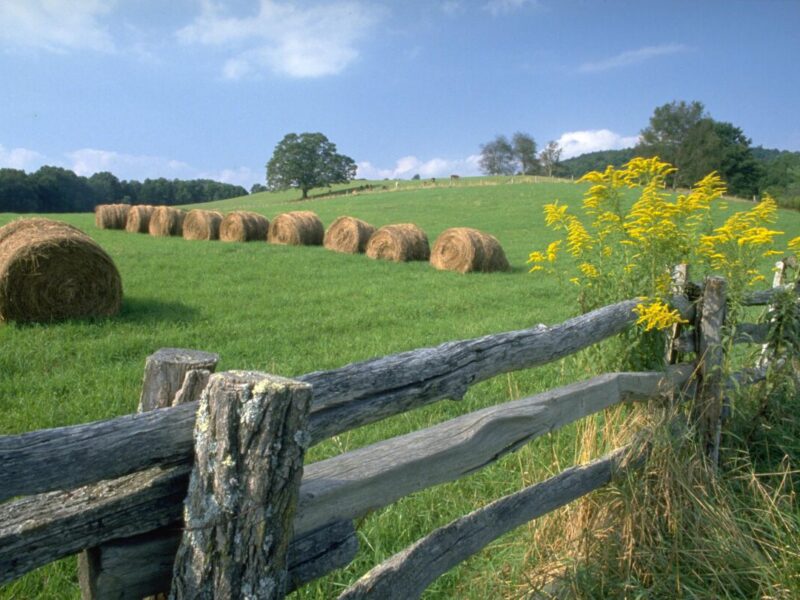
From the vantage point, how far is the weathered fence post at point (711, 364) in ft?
13.4

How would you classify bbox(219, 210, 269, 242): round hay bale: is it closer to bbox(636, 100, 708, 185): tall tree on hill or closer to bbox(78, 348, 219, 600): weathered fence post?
bbox(78, 348, 219, 600): weathered fence post

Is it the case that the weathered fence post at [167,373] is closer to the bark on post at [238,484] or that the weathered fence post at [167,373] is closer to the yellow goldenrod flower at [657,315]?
the bark on post at [238,484]

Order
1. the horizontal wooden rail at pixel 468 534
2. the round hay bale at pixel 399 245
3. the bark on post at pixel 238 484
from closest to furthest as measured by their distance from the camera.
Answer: the bark on post at pixel 238 484, the horizontal wooden rail at pixel 468 534, the round hay bale at pixel 399 245

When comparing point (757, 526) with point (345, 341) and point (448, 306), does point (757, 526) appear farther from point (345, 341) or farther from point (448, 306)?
point (448, 306)

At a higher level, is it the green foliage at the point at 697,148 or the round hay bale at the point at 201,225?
the green foliage at the point at 697,148

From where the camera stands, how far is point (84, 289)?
8.98 meters

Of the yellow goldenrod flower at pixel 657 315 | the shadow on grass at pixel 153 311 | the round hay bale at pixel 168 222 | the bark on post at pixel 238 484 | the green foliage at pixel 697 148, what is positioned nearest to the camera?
the bark on post at pixel 238 484

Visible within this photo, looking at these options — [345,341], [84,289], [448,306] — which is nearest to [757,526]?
[345,341]

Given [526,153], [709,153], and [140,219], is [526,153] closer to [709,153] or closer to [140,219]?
[709,153]

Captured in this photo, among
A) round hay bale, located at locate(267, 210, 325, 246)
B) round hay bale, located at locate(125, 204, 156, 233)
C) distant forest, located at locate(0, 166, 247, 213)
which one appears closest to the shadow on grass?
round hay bale, located at locate(267, 210, 325, 246)

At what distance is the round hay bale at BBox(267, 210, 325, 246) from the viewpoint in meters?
20.0

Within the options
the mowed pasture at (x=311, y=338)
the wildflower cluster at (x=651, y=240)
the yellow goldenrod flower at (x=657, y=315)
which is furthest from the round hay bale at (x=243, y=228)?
the yellow goldenrod flower at (x=657, y=315)

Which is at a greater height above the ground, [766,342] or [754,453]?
[766,342]

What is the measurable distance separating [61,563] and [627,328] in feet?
11.6
